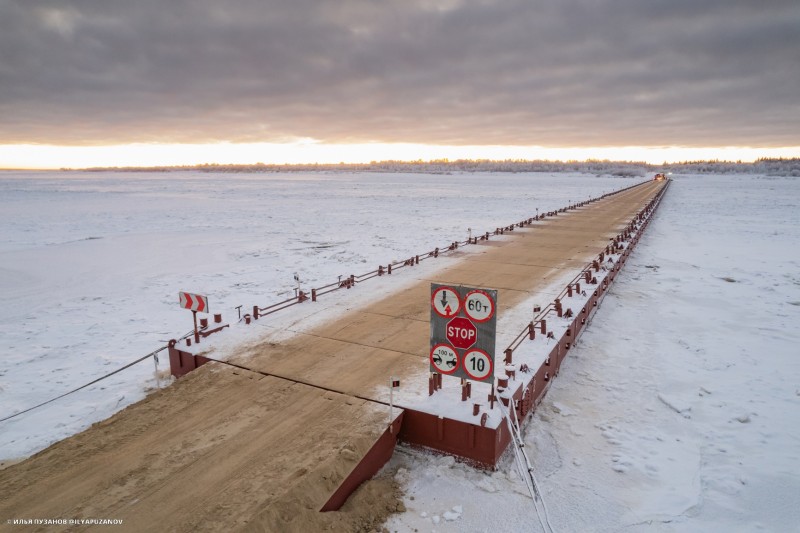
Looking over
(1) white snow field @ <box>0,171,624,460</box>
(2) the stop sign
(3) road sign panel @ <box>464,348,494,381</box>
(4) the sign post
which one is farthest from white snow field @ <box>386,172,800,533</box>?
(1) white snow field @ <box>0,171,624,460</box>

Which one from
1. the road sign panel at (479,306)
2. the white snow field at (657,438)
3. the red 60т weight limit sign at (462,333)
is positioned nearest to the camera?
the white snow field at (657,438)

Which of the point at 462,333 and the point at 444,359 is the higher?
the point at 462,333

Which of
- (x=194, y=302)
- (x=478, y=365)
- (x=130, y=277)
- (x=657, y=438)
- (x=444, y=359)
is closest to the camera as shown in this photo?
(x=478, y=365)

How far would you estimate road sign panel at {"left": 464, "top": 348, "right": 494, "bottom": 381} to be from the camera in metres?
6.45

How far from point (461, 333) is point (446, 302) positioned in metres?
0.49

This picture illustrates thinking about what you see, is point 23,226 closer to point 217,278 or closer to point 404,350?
point 217,278

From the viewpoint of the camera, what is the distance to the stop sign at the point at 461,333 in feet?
21.4

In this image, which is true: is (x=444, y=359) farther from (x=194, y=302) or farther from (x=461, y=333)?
(x=194, y=302)

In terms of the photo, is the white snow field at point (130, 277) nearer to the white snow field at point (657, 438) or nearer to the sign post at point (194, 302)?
the sign post at point (194, 302)

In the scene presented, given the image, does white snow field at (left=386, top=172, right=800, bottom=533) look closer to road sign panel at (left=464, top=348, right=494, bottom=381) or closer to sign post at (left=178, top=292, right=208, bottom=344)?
road sign panel at (left=464, top=348, right=494, bottom=381)

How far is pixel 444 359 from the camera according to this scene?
672 centimetres

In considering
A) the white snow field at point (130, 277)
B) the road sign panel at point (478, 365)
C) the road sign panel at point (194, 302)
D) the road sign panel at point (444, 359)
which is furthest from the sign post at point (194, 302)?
the road sign panel at point (478, 365)

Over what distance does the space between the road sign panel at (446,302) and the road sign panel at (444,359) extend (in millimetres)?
485

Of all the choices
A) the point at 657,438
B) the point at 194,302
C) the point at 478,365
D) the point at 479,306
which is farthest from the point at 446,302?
the point at 194,302
